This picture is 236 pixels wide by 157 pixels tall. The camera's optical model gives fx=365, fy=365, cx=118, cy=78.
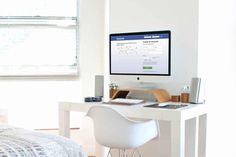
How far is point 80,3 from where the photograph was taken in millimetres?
4879

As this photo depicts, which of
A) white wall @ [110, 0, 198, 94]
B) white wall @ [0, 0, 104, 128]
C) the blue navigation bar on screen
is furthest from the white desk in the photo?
white wall @ [0, 0, 104, 128]

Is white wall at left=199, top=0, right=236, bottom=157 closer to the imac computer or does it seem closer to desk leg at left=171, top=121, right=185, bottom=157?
the imac computer

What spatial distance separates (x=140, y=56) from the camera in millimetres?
3244

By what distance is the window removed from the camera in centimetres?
479

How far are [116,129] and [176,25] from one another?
1.21 metres

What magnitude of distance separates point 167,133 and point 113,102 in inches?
24.1

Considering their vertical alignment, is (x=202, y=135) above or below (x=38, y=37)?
below

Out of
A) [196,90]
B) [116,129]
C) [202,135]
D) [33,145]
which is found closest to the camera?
[33,145]

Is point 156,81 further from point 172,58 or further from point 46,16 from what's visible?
point 46,16

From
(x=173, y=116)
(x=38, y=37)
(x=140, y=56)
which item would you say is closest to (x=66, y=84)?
(x=38, y=37)

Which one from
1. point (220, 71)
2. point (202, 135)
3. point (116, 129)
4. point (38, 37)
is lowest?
point (202, 135)

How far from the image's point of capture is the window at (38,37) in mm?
4793

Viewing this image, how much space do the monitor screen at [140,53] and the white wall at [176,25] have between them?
205 millimetres

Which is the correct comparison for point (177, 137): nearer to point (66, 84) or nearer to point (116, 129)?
point (116, 129)
